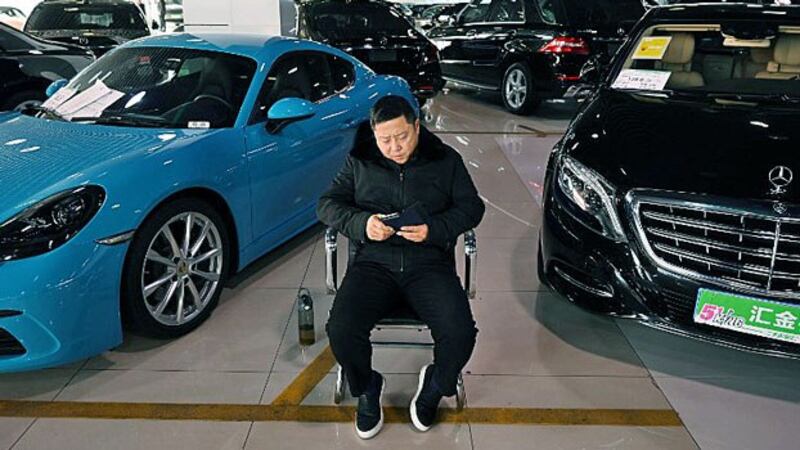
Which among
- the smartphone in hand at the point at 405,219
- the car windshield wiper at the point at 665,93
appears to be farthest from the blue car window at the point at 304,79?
the car windshield wiper at the point at 665,93

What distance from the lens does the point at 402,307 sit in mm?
2359

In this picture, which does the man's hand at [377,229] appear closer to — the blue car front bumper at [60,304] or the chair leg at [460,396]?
the chair leg at [460,396]

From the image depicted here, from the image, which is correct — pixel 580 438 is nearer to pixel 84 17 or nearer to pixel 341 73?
pixel 341 73

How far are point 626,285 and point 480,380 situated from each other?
666 millimetres

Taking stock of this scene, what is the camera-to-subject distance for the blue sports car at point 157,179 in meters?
2.37

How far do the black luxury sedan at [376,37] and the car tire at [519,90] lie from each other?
3.27 ft

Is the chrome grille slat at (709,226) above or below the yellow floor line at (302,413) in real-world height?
above

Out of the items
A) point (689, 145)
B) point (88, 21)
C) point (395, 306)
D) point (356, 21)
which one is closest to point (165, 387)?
point (395, 306)

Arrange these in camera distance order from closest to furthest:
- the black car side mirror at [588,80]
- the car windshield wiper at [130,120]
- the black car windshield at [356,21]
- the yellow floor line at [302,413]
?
the yellow floor line at [302,413] → the car windshield wiper at [130,120] → the black car side mirror at [588,80] → the black car windshield at [356,21]

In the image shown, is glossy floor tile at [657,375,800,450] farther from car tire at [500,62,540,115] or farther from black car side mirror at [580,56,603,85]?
Result: car tire at [500,62,540,115]

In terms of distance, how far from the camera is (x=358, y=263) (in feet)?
8.04

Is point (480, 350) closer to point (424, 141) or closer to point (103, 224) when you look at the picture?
point (424, 141)

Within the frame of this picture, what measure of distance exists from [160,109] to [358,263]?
142cm

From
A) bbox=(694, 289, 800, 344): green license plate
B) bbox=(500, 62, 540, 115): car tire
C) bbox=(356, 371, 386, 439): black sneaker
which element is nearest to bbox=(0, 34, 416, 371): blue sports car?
bbox=(356, 371, 386, 439): black sneaker
